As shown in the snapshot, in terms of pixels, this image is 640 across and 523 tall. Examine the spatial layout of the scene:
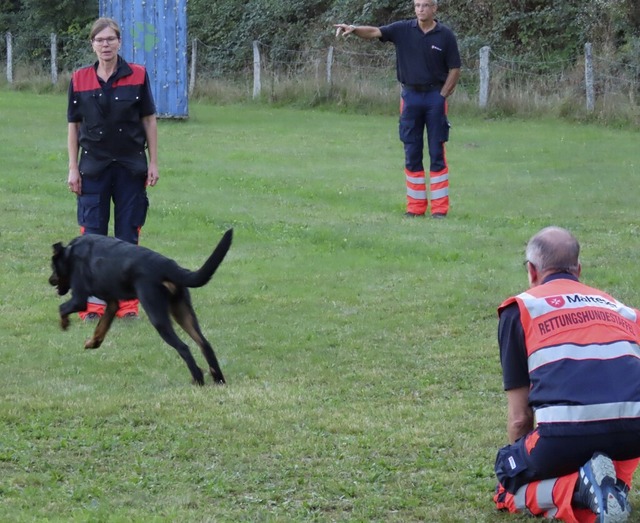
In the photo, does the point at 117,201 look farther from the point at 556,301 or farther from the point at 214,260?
the point at 556,301

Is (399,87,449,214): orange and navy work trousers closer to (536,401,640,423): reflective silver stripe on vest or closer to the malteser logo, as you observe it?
the malteser logo

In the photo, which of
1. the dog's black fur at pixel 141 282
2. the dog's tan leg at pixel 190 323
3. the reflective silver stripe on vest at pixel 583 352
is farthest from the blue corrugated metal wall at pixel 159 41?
the reflective silver stripe on vest at pixel 583 352

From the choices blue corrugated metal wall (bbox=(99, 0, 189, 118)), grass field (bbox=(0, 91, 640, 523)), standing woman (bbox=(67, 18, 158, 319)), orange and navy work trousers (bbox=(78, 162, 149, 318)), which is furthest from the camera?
blue corrugated metal wall (bbox=(99, 0, 189, 118))

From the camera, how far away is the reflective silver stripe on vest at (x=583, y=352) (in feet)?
14.5

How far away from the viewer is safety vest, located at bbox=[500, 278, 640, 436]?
4.37 meters

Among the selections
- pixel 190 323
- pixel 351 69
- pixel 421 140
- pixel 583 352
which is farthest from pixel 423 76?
pixel 351 69

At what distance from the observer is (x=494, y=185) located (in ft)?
48.9

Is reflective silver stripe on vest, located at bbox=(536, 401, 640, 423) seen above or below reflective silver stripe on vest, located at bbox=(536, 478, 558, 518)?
above

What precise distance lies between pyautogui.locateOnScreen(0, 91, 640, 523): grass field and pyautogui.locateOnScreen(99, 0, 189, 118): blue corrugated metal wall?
6.03 metres

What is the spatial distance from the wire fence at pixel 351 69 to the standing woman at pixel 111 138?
51.9ft

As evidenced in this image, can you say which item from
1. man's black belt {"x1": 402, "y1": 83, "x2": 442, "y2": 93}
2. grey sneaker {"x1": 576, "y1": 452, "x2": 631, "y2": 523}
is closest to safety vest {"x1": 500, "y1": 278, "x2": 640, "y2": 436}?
grey sneaker {"x1": 576, "y1": 452, "x2": 631, "y2": 523}

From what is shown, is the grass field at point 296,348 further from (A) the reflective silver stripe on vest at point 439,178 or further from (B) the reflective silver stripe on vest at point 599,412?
(B) the reflective silver stripe on vest at point 599,412

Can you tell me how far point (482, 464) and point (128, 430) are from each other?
1.85 metres

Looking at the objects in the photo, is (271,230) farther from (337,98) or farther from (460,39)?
(460,39)
